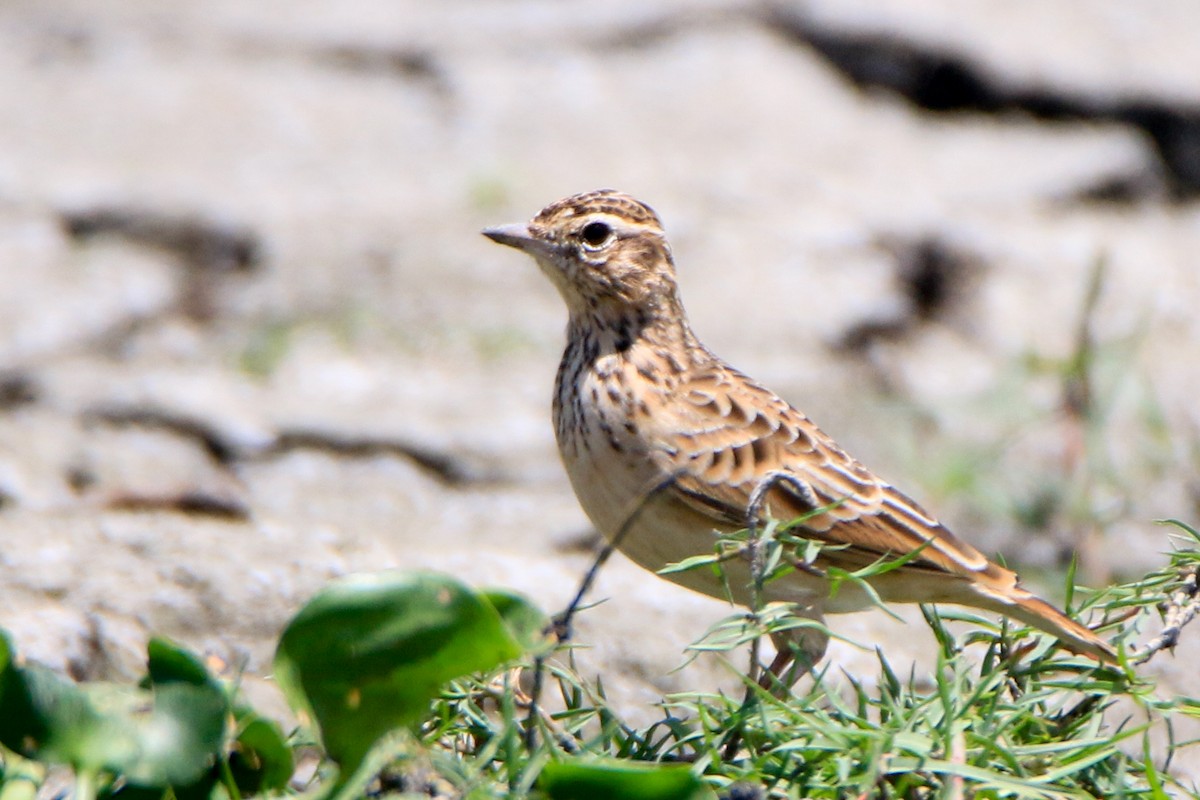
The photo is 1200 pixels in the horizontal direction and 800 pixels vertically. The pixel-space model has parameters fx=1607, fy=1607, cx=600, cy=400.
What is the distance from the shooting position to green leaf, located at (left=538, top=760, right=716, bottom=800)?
2023mm

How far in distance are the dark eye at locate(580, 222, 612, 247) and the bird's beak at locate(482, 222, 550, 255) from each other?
0.11 m

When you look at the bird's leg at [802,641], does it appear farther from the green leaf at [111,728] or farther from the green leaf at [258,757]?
the green leaf at [111,728]

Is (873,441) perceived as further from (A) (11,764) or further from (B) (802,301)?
(A) (11,764)

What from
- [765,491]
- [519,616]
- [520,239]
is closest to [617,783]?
[519,616]

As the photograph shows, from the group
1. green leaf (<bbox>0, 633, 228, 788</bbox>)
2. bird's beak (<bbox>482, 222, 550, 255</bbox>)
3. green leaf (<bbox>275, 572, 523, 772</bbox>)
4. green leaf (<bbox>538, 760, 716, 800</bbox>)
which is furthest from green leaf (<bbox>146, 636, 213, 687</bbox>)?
bird's beak (<bbox>482, 222, 550, 255</bbox>)

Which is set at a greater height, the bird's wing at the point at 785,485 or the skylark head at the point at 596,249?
the skylark head at the point at 596,249

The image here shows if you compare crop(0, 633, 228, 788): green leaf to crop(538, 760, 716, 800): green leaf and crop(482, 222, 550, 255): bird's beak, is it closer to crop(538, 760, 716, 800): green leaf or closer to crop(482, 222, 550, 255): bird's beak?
crop(538, 760, 716, 800): green leaf

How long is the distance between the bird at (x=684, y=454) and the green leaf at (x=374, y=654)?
963 millimetres

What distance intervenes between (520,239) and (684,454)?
0.83 metres

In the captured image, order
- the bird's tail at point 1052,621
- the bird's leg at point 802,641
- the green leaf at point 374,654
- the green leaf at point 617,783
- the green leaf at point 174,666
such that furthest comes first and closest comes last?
the bird's leg at point 802,641 < the bird's tail at point 1052,621 < the green leaf at point 174,666 < the green leaf at point 374,654 < the green leaf at point 617,783

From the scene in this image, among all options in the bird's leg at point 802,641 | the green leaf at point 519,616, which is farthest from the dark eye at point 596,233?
the green leaf at point 519,616

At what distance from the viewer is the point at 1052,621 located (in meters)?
2.83

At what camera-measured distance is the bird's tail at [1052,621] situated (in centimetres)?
262

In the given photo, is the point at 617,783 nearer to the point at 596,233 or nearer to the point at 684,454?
the point at 684,454
